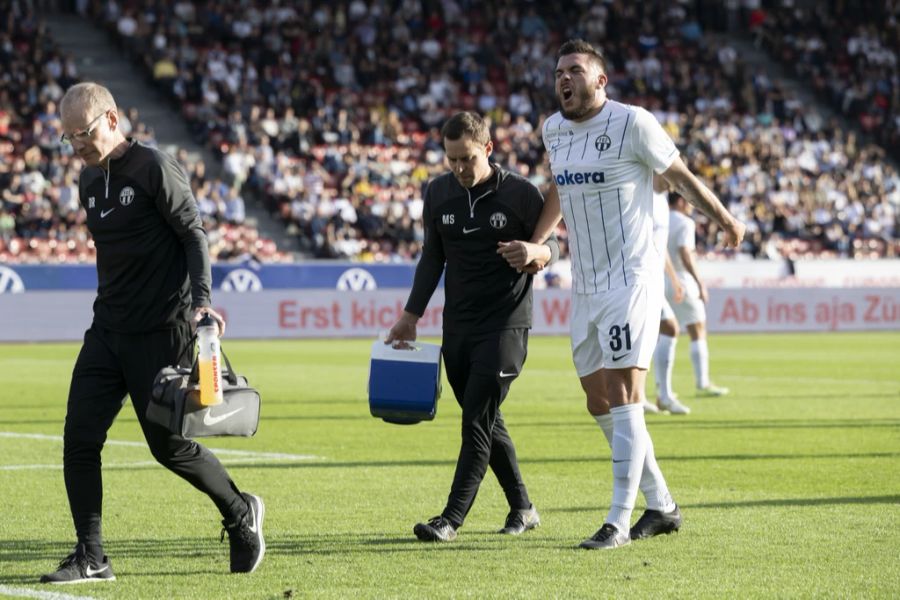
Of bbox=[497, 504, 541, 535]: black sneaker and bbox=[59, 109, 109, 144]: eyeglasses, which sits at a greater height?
bbox=[59, 109, 109, 144]: eyeglasses

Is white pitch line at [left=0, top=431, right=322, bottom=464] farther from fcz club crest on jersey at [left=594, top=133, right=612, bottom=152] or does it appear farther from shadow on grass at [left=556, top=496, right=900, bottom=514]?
fcz club crest on jersey at [left=594, top=133, right=612, bottom=152]

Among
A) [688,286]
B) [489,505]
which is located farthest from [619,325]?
[688,286]

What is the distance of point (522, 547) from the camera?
24.4 feet

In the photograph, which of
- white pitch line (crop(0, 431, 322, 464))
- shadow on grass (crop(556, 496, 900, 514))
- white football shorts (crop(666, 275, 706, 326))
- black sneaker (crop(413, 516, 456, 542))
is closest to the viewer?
black sneaker (crop(413, 516, 456, 542))

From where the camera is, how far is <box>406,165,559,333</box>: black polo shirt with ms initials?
8.02 metres

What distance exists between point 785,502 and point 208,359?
13.3 ft

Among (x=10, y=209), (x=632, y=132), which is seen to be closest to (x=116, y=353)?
(x=632, y=132)

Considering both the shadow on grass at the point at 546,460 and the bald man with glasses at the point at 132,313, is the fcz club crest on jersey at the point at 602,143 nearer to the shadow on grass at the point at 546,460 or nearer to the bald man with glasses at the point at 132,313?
the bald man with glasses at the point at 132,313

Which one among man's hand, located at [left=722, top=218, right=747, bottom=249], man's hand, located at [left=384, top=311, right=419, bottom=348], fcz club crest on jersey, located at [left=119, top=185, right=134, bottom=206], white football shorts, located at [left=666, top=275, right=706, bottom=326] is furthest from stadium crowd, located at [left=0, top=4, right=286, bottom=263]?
man's hand, located at [left=722, top=218, right=747, bottom=249]

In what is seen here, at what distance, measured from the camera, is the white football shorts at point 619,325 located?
7.53 m

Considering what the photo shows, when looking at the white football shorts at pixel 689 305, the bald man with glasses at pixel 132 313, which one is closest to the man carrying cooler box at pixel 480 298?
the bald man with glasses at pixel 132 313

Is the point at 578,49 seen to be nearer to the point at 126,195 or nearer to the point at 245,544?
the point at 126,195

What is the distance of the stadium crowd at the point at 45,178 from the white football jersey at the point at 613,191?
2384cm

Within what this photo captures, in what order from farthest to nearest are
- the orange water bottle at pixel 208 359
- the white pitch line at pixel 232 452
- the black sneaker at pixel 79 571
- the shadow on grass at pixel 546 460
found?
the white pitch line at pixel 232 452 → the shadow on grass at pixel 546 460 → the black sneaker at pixel 79 571 → the orange water bottle at pixel 208 359
